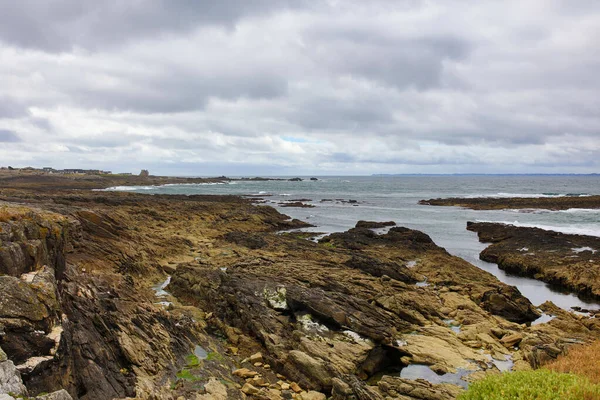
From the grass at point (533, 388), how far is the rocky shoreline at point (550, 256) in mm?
24616

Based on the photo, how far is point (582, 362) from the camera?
1379 centimetres

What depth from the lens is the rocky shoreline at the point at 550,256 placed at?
3072 cm

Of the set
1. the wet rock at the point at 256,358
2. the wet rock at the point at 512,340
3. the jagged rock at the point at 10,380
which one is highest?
the jagged rock at the point at 10,380

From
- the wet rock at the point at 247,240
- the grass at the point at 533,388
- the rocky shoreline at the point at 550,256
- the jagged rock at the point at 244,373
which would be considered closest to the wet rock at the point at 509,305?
the rocky shoreline at the point at 550,256

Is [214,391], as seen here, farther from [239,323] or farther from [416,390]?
[416,390]

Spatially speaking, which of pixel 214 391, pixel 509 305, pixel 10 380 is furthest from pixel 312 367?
pixel 509 305

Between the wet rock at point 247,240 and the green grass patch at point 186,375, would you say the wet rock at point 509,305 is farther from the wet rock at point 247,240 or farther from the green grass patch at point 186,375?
the wet rock at point 247,240

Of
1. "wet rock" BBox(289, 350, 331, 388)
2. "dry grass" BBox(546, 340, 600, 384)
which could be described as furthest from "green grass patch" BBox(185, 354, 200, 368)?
"dry grass" BBox(546, 340, 600, 384)

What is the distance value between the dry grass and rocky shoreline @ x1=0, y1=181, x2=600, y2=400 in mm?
943

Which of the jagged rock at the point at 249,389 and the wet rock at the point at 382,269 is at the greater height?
the wet rock at the point at 382,269

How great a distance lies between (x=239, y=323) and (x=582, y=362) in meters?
14.1

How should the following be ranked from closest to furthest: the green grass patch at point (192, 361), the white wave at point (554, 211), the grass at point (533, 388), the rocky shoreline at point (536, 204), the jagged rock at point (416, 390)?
the grass at point (533, 388) < the jagged rock at point (416, 390) < the green grass patch at point (192, 361) < the white wave at point (554, 211) < the rocky shoreline at point (536, 204)

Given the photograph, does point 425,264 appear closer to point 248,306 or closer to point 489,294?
point 489,294

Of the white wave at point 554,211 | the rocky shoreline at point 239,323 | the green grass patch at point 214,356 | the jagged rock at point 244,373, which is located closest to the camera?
the rocky shoreline at point 239,323
